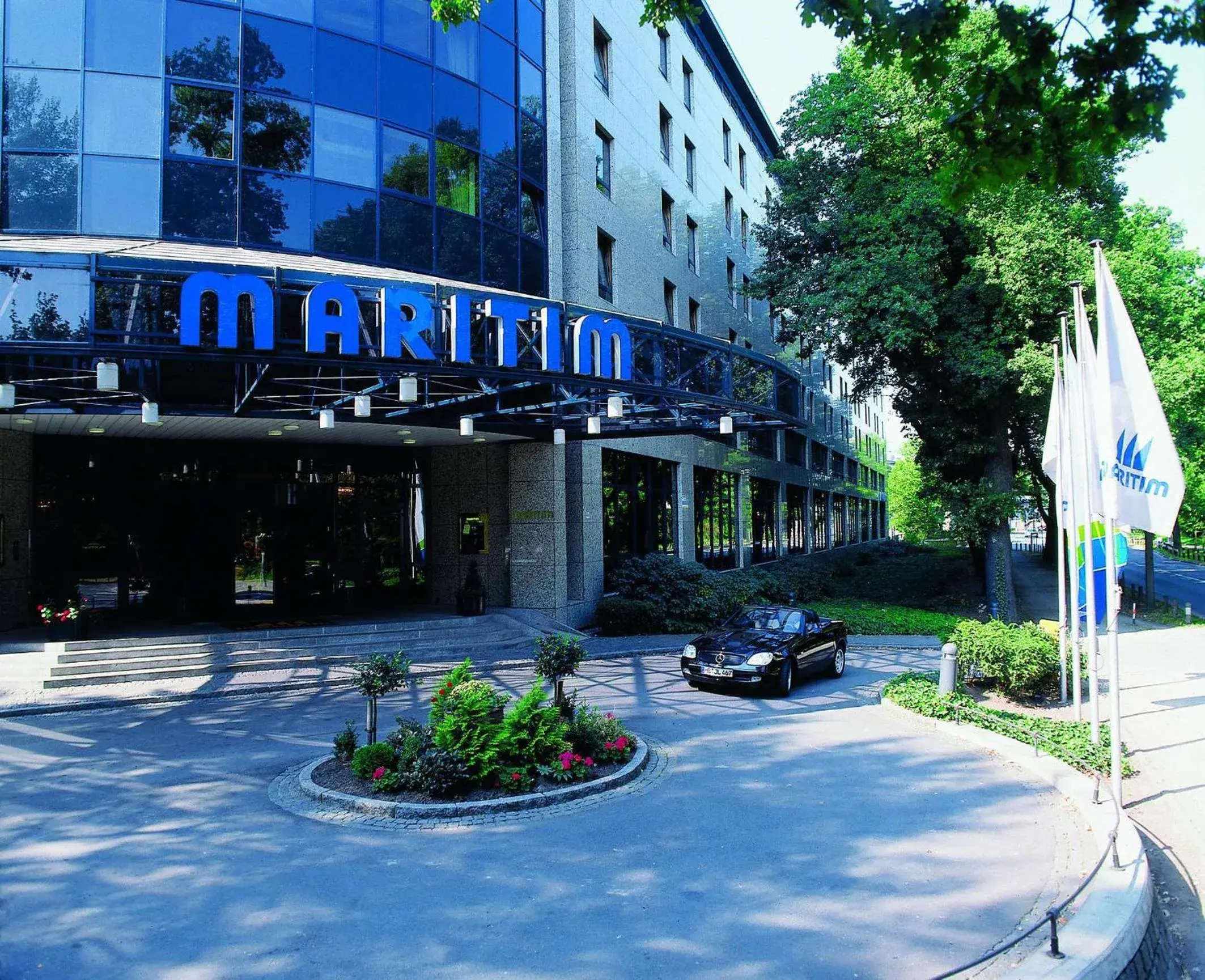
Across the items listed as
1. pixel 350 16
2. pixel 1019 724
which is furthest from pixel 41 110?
pixel 1019 724

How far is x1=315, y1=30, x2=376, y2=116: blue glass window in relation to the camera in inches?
672

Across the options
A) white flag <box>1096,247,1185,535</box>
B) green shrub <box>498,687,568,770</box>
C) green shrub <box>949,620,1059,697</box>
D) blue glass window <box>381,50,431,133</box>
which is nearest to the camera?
white flag <box>1096,247,1185,535</box>

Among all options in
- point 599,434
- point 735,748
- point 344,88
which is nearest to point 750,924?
point 735,748

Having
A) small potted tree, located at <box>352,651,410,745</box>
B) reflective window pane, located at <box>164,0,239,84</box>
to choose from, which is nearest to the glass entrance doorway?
reflective window pane, located at <box>164,0,239,84</box>

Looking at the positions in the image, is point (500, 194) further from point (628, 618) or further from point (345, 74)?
point (628, 618)

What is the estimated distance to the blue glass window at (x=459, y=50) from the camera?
18734mm

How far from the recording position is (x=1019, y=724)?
37.7 feet

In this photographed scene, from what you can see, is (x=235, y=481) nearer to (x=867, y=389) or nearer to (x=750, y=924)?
(x=750, y=924)

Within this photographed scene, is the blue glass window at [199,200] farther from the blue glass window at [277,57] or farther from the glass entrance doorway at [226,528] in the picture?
the glass entrance doorway at [226,528]

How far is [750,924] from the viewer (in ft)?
19.5

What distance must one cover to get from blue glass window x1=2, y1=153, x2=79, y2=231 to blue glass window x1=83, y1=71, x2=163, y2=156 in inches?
16.7

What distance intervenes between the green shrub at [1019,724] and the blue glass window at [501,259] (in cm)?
1241

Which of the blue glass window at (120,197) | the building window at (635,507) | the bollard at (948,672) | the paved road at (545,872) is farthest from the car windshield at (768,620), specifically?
the blue glass window at (120,197)

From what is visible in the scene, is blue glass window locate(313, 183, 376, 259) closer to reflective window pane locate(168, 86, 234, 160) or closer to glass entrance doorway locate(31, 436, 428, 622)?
reflective window pane locate(168, 86, 234, 160)
